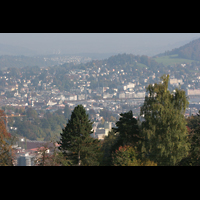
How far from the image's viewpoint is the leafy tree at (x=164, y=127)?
3910 millimetres

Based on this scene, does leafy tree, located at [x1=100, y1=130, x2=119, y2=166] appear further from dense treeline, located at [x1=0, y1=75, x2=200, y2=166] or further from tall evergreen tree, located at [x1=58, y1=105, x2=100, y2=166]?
tall evergreen tree, located at [x1=58, y1=105, x2=100, y2=166]

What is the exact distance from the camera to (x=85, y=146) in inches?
186

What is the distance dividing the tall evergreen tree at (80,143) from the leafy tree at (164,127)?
94 cm

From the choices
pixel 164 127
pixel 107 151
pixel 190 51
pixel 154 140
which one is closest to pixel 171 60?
pixel 190 51

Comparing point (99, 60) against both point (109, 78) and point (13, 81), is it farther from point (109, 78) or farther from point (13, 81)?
point (13, 81)

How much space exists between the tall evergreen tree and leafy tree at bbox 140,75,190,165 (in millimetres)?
940

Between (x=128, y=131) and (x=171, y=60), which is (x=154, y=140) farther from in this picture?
(x=171, y=60)

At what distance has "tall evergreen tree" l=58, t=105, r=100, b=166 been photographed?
15.2 feet

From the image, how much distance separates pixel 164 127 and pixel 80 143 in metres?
1.44

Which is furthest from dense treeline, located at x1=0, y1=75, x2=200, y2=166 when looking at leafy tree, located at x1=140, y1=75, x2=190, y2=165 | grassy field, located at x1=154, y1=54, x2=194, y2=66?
grassy field, located at x1=154, y1=54, x2=194, y2=66

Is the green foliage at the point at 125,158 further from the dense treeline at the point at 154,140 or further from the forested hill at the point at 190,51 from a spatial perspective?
the forested hill at the point at 190,51

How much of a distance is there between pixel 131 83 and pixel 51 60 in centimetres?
1745
